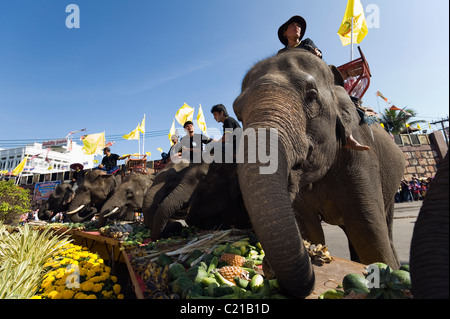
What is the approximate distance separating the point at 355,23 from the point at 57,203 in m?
13.2

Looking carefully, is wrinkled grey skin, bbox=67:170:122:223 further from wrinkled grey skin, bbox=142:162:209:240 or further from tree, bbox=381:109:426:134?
tree, bbox=381:109:426:134

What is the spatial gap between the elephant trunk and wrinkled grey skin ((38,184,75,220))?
1143 centimetres

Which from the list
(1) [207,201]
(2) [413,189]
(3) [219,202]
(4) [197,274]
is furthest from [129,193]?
(2) [413,189]

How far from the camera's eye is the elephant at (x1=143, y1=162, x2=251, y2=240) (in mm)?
4562

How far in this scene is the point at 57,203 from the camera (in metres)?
10.8

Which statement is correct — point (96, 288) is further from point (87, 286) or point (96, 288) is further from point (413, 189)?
point (413, 189)

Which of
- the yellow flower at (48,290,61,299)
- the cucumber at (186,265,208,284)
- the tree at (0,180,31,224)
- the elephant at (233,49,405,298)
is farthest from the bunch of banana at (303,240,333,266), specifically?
the tree at (0,180,31,224)

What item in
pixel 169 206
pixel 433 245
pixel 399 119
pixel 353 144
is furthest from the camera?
pixel 399 119

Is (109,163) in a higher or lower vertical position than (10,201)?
higher

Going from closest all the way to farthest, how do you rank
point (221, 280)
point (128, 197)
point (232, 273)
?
1. point (221, 280)
2. point (232, 273)
3. point (128, 197)

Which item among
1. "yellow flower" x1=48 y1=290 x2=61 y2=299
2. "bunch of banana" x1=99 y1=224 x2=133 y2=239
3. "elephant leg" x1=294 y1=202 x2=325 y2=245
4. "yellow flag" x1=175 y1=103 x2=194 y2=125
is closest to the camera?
"yellow flower" x1=48 y1=290 x2=61 y2=299

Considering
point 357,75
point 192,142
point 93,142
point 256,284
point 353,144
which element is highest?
point 93,142

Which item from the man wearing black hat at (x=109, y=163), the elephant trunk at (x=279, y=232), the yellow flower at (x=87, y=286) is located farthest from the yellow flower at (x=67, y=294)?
the man wearing black hat at (x=109, y=163)

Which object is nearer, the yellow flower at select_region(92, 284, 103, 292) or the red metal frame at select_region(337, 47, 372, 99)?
the yellow flower at select_region(92, 284, 103, 292)
